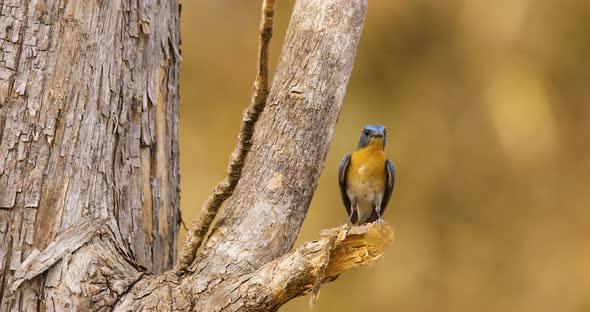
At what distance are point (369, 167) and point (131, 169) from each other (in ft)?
4.72

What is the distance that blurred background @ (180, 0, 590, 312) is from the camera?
295 inches

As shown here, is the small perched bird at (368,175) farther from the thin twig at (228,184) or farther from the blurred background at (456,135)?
the blurred background at (456,135)

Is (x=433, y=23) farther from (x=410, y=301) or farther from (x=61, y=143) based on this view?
(x=61, y=143)

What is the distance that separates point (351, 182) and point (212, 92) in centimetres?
447

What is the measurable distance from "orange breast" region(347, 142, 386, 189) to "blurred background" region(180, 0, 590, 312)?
355 cm

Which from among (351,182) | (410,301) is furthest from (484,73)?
(351,182)

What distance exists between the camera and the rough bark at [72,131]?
90.3 inches

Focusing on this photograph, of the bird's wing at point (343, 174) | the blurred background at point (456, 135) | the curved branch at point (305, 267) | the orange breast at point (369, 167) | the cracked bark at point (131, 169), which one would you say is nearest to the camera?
the curved branch at point (305, 267)

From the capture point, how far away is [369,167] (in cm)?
366

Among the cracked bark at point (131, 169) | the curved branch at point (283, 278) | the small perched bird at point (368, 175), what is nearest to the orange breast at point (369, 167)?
the small perched bird at point (368, 175)

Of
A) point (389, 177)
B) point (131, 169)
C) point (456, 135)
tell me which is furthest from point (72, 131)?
point (456, 135)

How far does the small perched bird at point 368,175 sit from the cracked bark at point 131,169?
108cm

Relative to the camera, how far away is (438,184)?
25.9ft

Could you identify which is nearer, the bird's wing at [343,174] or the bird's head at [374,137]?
the bird's head at [374,137]
